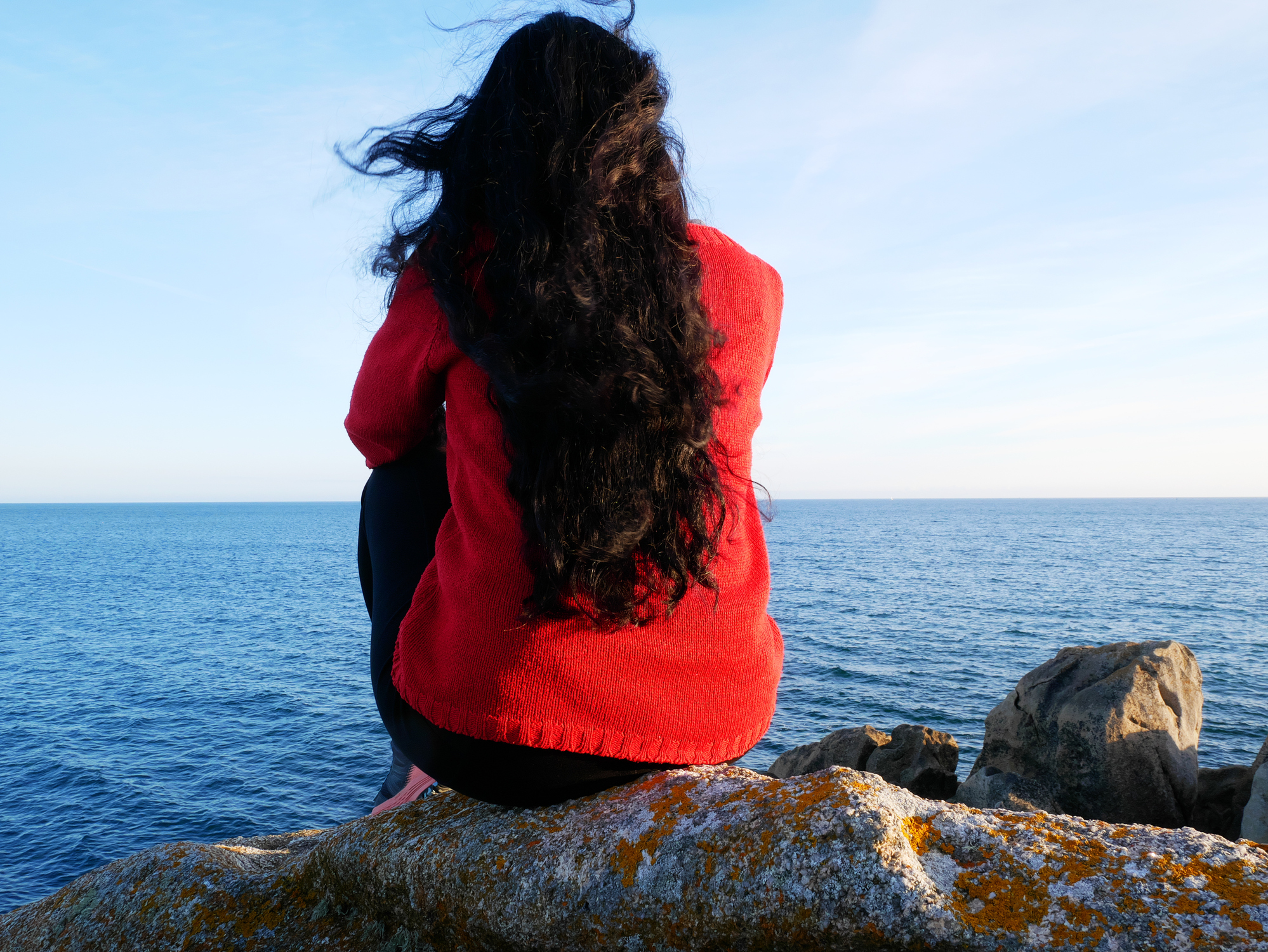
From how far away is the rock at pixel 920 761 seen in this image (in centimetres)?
1326

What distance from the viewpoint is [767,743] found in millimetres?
21828

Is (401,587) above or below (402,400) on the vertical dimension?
below

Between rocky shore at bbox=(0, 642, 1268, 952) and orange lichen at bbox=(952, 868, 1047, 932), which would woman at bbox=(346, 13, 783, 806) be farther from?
orange lichen at bbox=(952, 868, 1047, 932)

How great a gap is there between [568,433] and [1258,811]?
10604mm

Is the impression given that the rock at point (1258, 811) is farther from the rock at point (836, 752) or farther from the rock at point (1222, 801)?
the rock at point (836, 752)

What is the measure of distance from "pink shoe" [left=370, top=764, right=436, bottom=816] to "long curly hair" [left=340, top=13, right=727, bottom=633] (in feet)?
5.50

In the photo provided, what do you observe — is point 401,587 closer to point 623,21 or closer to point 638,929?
point 638,929

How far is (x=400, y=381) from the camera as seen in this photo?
90.9 inches

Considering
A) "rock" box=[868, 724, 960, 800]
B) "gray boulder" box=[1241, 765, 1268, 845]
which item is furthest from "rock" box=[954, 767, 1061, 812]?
"gray boulder" box=[1241, 765, 1268, 845]

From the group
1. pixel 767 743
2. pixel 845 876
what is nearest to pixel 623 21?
pixel 845 876

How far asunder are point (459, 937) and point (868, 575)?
59237mm

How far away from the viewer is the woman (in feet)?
6.01

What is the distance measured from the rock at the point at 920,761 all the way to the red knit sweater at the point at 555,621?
40.8ft

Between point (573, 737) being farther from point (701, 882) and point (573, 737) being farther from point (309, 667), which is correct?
point (309, 667)
